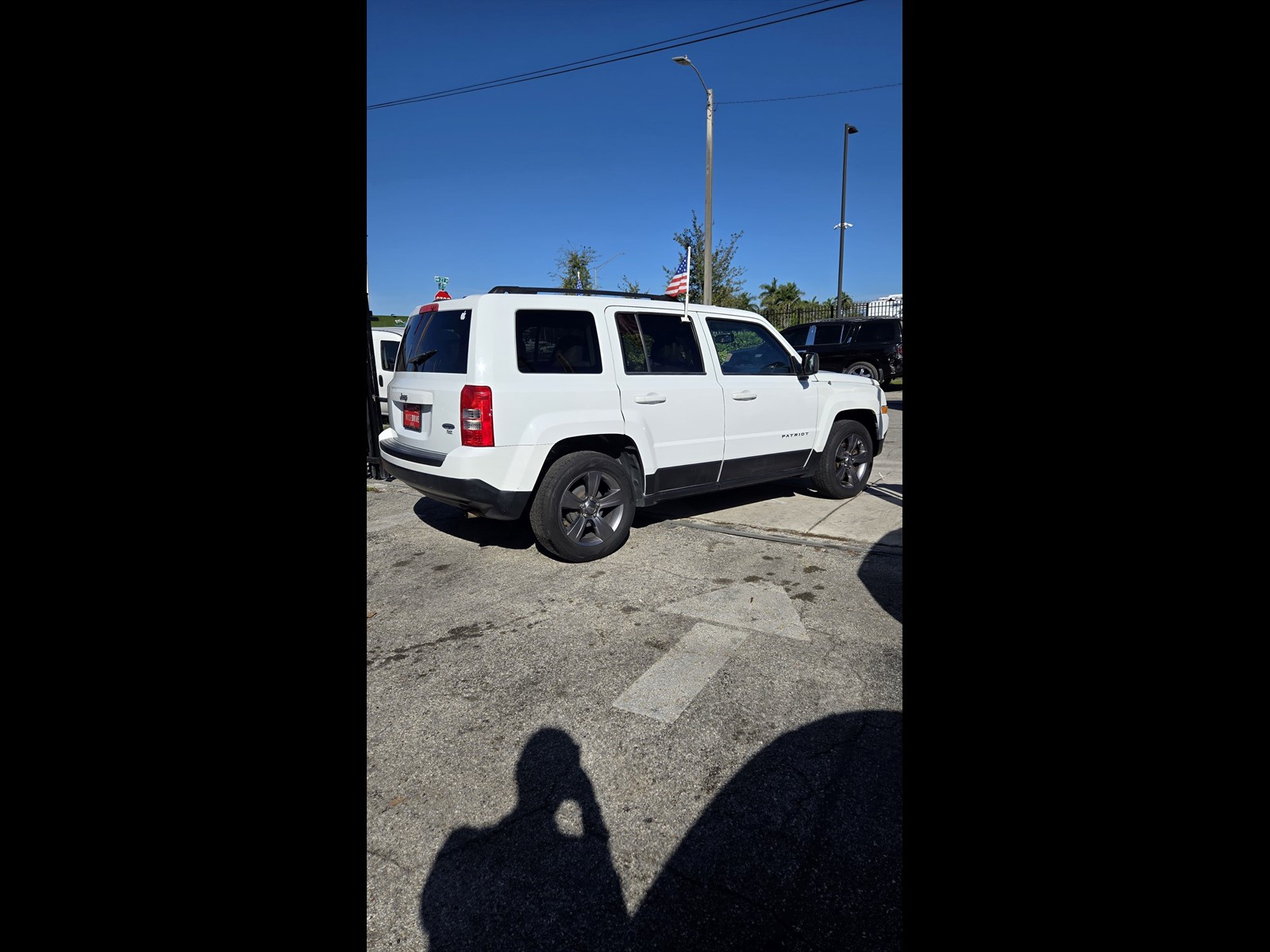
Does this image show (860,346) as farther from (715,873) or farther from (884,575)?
(715,873)

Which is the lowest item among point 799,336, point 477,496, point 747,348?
point 477,496

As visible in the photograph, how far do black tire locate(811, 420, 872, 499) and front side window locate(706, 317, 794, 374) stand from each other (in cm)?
100

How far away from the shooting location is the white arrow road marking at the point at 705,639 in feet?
10.8

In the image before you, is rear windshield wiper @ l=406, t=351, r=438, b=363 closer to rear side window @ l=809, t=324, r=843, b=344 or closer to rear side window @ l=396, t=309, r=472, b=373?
rear side window @ l=396, t=309, r=472, b=373

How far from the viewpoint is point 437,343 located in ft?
19.1

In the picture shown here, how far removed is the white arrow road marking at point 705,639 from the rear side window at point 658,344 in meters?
2.13

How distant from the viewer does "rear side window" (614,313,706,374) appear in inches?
237

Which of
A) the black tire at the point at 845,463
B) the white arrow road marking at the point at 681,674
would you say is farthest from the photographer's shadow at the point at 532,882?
the black tire at the point at 845,463

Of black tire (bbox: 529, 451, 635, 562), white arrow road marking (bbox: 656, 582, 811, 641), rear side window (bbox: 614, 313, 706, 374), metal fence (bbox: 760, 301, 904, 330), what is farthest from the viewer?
metal fence (bbox: 760, 301, 904, 330)

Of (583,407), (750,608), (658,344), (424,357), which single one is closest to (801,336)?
(658,344)

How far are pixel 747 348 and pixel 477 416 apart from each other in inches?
114

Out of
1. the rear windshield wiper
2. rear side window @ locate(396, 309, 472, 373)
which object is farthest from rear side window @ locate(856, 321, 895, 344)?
the rear windshield wiper
